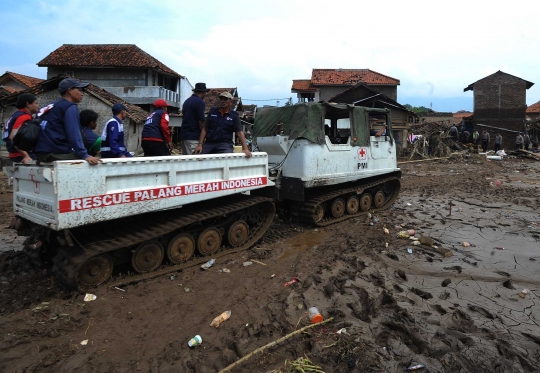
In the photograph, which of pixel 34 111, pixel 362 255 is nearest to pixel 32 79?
pixel 34 111

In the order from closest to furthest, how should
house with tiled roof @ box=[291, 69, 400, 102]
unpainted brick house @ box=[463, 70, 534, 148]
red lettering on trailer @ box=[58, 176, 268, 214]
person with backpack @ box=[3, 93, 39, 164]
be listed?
red lettering on trailer @ box=[58, 176, 268, 214], person with backpack @ box=[3, 93, 39, 164], unpainted brick house @ box=[463, 70, 534, 148], house with tiled roof @ box=[291, 69, 400, 102]

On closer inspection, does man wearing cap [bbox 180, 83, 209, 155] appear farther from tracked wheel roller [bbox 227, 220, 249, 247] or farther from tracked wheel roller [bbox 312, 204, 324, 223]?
tracked wheel roller [bbox 312, 204, 324, 223]

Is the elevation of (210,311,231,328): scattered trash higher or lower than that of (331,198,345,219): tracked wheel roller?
lower

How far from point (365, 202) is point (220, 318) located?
5.48 m

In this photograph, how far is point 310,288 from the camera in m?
4.20

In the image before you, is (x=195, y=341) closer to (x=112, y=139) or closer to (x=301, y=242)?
(x=112, y=139)

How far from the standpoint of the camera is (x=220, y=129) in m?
5.65

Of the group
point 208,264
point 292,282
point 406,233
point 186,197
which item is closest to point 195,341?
point 292,282

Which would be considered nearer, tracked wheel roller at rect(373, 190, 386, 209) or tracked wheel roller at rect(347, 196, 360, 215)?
tracked wheel roller at rect(347, 196, 360, 215)

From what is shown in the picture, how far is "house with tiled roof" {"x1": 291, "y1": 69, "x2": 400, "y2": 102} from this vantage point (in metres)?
31.1

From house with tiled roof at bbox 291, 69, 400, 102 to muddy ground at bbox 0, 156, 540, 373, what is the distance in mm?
26809

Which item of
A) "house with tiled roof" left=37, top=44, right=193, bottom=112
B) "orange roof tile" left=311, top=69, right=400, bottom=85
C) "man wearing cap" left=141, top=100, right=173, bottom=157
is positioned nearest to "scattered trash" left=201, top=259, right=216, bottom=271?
"man wearing cap" left=141, top=100, right=173, bottom=157

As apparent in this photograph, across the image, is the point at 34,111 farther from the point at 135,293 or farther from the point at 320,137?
the point at 320,137

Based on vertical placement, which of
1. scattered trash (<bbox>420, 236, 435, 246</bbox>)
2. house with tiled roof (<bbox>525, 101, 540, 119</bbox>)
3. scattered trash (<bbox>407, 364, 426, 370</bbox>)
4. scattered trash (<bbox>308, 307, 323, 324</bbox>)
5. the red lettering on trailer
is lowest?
scattered trash (<bbox>407, 364, 426, 370</bbox>)
